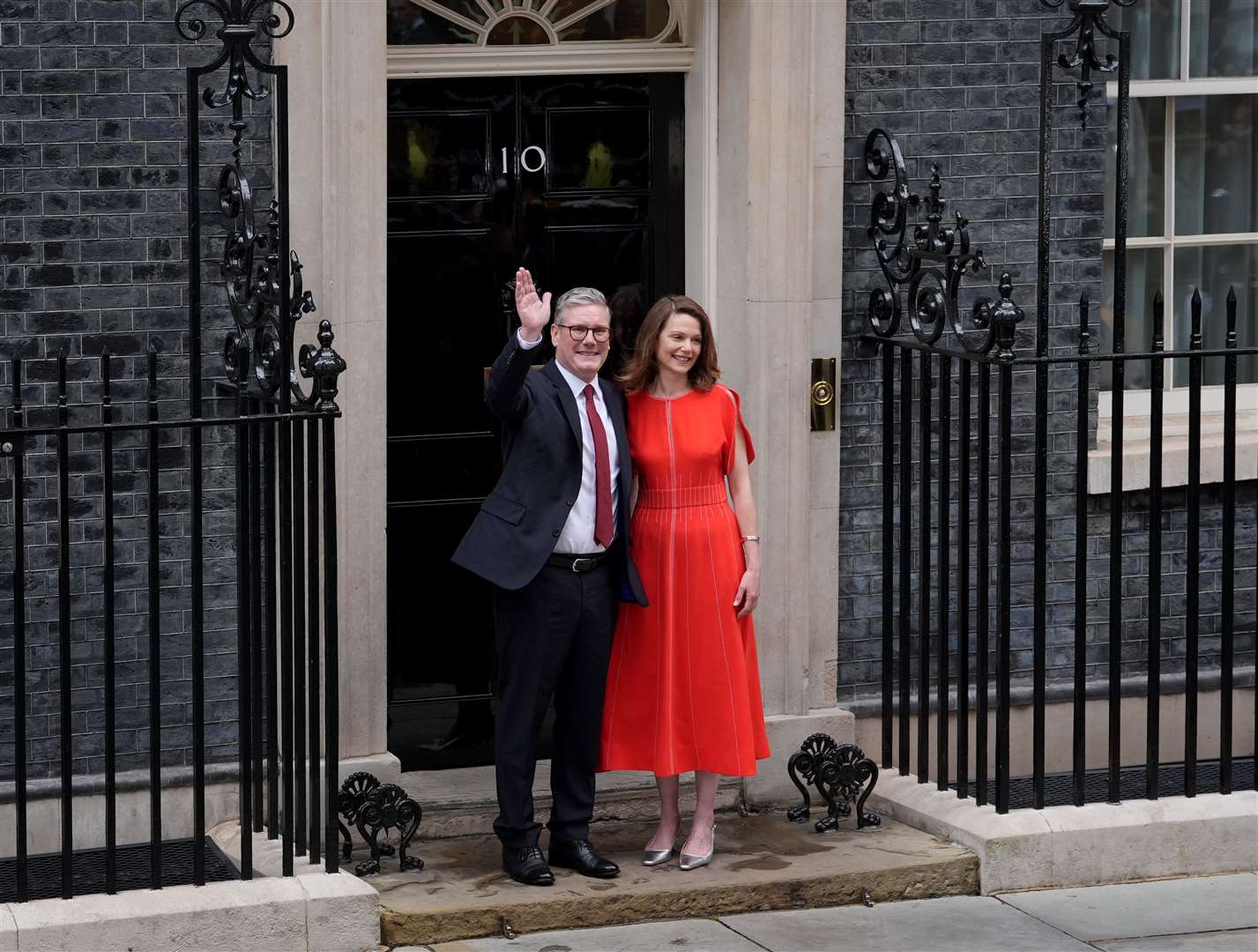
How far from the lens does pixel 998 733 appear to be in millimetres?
6840

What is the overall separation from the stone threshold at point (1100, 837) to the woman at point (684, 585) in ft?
2.68

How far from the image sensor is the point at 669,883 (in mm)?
6617

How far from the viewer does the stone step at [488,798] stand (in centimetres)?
721

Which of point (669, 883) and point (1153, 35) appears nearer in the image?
point (669, 883)

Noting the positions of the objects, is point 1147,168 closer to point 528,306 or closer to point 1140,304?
point 1140,304

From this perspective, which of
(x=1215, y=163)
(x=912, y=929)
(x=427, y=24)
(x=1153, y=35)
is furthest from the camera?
(x=1215, y=163)

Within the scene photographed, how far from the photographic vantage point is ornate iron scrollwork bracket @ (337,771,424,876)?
6602 millimetres

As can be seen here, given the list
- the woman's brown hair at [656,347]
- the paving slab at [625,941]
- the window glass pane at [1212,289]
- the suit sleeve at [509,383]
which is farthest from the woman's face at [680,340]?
the window glass pane at [1212,289]

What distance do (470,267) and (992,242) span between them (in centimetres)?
190

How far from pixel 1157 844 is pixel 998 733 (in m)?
0.68

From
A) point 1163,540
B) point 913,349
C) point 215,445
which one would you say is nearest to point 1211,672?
point 1163,540

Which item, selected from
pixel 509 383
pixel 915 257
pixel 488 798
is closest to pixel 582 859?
pixel 488 798

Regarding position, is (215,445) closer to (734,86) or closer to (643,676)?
(643,676)

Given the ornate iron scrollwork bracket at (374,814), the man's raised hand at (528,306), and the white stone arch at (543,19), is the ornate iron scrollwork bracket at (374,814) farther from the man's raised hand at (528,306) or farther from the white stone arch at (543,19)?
the white stone arch at (543,19)
